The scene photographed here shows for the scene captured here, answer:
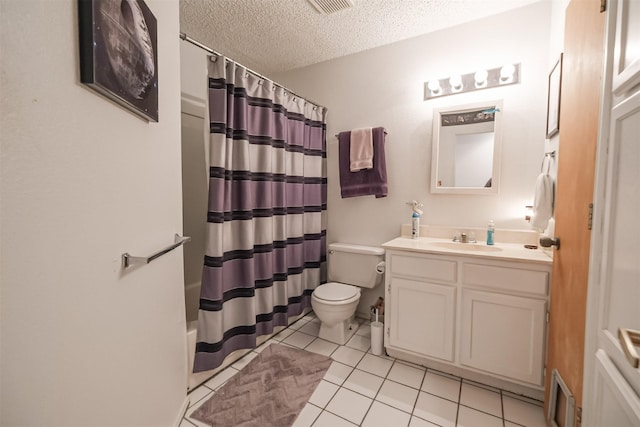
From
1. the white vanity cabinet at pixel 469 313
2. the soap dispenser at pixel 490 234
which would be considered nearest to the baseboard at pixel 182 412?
the white vanity cabinet at pixel 469 313

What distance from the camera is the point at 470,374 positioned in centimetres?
163

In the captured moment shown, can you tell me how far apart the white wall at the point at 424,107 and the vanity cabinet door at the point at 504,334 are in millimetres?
648

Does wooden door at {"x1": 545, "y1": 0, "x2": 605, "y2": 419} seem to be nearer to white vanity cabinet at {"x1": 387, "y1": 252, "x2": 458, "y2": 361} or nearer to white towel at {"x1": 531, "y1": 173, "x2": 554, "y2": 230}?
white towel at {"x1": 531, "y1": 173, "x2": 554, "y2": 230}

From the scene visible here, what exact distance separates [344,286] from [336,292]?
13cm

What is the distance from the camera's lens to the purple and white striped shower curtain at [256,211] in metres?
1.55

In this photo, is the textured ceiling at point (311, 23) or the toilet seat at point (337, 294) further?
the toilet seat at point (337, 294)

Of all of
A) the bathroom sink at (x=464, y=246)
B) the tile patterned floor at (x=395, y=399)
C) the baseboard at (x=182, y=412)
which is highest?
the bathroom sink at (x=464, y=246)

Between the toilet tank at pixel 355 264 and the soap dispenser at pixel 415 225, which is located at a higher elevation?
the soap dispenser at pixel 415 225

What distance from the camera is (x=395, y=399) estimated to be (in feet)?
4.84

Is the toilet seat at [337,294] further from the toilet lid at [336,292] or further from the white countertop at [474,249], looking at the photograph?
the white countertop at [474,249]

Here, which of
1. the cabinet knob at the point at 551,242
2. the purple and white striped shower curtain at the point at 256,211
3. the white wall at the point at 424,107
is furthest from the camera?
the white wall at the point at 424,107

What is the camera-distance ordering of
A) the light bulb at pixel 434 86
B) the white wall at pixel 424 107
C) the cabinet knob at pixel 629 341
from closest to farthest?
the cabinet knob at pixel 629 341, the white wall at pixel 424 107, the light bulb at pixel 434 86

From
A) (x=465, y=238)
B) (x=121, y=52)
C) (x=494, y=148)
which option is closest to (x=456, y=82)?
(x=494, y=148)

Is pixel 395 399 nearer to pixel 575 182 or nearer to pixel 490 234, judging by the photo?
pixel 490 234
